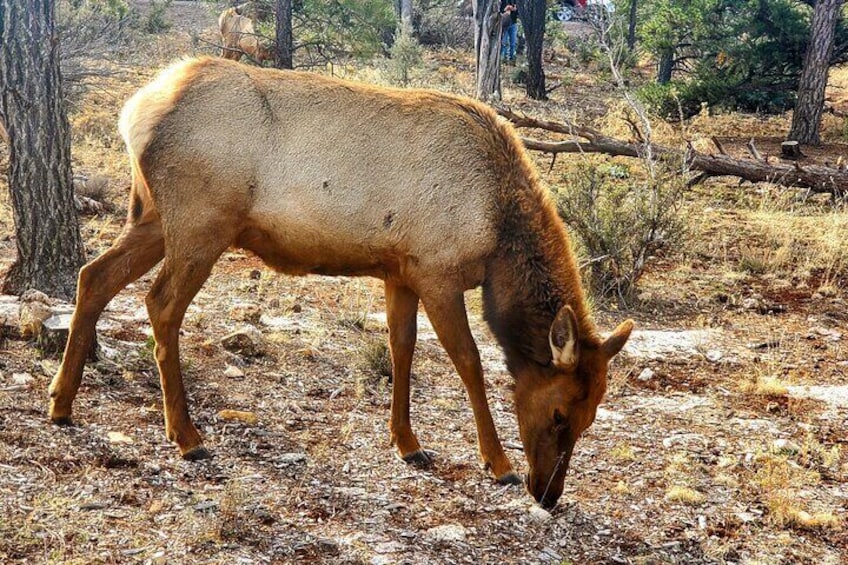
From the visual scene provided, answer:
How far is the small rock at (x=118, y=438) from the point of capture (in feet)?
16.5

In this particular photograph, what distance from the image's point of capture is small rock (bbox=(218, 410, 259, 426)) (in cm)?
→ 565

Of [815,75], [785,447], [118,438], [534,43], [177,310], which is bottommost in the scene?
[785,447]

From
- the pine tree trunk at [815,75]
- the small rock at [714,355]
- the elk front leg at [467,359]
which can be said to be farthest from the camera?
the pine tree trunk at [815,75]

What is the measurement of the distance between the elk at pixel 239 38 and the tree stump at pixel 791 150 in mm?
9495

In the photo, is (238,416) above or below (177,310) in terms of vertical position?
below

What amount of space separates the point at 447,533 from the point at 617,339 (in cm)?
127

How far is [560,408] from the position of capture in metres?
4.84

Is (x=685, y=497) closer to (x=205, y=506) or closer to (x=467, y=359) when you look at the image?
(x=467, y=359)

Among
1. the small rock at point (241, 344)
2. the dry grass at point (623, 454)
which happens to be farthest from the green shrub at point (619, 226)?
the small rock at point (241, 344)

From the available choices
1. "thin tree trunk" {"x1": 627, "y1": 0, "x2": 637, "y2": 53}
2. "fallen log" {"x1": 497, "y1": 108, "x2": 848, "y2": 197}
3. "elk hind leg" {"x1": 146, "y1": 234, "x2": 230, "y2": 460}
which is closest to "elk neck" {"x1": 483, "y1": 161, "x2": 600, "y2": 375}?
"elk hind leg" {"x1": 146, "y1": 234, "x2": 230, "y2": 460}

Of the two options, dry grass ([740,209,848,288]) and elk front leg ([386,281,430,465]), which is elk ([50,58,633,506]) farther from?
dry grass ([740,209,848,288])

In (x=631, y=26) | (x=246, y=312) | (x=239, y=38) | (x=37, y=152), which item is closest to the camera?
(x=37, y=152)

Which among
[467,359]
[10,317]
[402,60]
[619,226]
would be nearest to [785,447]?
[467,359]

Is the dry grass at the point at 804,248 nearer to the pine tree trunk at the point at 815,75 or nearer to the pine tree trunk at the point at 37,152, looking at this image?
the pine tree trunk at the point at 815,75
